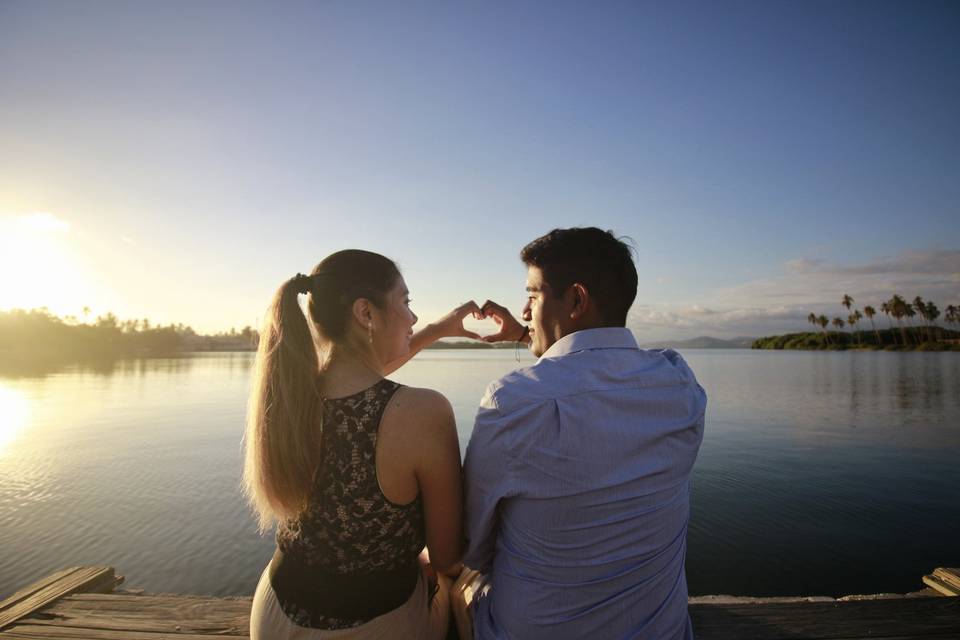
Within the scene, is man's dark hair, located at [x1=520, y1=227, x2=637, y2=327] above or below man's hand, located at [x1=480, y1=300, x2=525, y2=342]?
above

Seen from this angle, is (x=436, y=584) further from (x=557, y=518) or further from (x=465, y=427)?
(x=465, y=427)

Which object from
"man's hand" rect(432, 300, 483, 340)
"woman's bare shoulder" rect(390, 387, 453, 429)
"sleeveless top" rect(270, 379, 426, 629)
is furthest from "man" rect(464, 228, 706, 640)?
"man's hand" rect(432, 300, 483, 340)

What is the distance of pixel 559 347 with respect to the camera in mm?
1666

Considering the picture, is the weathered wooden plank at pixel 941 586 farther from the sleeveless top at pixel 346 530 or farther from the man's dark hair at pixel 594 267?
the sleeveless top at pixel 346 530

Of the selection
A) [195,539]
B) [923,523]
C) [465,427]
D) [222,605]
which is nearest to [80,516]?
[195,539]

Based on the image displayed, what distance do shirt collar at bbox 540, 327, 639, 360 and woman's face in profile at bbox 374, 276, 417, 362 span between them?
0.63 m

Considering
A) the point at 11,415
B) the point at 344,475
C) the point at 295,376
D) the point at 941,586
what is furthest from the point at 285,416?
the point at 11,415

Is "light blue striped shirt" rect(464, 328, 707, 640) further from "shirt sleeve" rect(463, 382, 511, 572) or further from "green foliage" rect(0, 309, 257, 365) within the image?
"green foliage" rect(0, 309, 257, 365)

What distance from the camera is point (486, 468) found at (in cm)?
155

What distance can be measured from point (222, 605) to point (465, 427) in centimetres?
974

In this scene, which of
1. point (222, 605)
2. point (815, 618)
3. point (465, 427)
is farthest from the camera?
point (465, 427)

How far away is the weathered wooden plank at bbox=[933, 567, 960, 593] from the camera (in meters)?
2.90

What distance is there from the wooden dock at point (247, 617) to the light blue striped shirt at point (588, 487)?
Answer: 1367 millimetres

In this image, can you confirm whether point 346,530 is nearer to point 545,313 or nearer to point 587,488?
point 587,488
